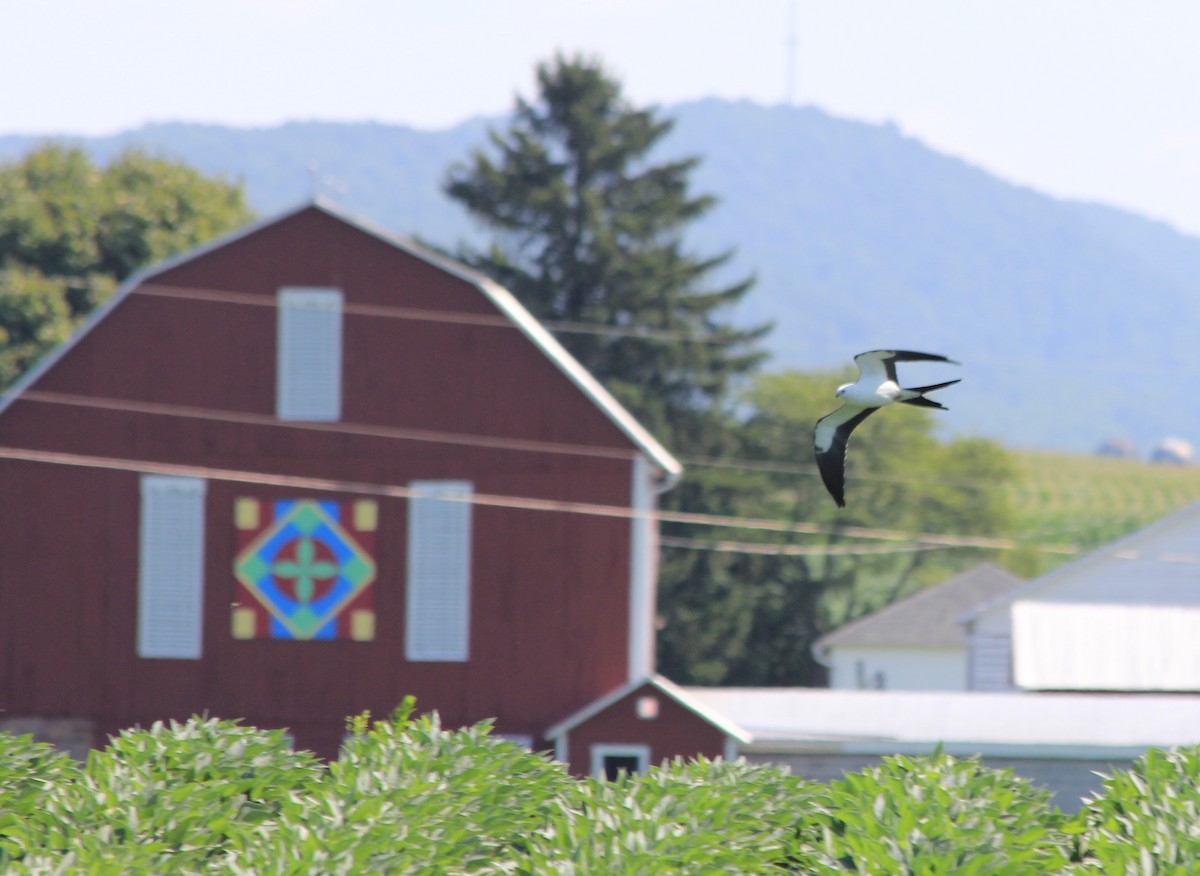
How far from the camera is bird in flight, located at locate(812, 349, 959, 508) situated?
5.24m

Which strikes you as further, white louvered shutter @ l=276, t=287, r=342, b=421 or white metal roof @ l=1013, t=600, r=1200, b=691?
white metal roof @ l=1013, t=600, r=1200, b=691

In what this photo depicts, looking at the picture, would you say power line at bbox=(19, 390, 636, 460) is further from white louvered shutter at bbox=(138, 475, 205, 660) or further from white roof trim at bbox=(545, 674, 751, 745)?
white roof trim at bbox=(545, 674, 751, 745)

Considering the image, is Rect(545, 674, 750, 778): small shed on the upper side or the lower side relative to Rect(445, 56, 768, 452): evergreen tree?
lower

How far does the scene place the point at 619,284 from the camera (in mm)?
48344

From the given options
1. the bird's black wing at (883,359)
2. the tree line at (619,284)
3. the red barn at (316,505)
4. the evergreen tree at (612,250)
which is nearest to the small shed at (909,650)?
the tree line at (619,284)

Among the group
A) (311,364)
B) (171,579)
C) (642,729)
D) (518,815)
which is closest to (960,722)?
(642,729)

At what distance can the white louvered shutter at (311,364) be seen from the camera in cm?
2352

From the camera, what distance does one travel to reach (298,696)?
23.1m

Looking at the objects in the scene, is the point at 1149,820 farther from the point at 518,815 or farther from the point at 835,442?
the point at 835,442

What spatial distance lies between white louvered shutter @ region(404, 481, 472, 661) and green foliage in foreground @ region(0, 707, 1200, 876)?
10851mm

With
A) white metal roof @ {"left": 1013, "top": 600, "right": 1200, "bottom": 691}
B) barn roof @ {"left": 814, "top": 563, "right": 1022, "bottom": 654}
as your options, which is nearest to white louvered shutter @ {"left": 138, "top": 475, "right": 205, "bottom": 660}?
white metal roof @ {"left": 1013, "top": 600, "right": 1200, "bottom": 691}

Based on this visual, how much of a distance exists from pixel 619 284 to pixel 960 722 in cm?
2547

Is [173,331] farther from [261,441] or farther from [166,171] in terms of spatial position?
[166,171]

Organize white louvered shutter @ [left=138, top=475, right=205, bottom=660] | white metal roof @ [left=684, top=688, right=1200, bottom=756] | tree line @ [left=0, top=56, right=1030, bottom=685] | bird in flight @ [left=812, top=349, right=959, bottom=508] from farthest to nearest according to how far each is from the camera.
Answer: tree line @ [left=0, top=56, right=1030, bottom=685]
white louvered shutter @ [left=138, top=475, right=205, bottom=660]
white metal roof @ [left=684, top=688, right=1200, bottom=756]
bird in flight @ [left=812, top=349, right=959, bottom=508]
